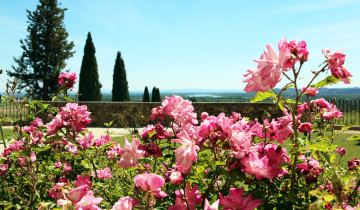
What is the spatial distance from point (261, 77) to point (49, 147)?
5.13 feet

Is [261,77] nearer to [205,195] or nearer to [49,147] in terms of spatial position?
[205,195]

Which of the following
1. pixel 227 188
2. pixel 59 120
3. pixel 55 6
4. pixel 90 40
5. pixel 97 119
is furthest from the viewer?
pixel 55 6

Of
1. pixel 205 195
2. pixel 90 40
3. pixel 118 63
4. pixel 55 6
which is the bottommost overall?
pixel 205 195

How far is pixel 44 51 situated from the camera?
26.6 meters

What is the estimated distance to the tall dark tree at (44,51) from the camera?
26203mm

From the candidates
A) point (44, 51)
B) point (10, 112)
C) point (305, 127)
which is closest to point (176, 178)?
point (305, 127)

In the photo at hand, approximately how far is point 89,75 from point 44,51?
7.98 metres

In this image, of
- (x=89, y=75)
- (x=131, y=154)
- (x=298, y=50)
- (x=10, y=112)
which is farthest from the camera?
(x=89, y=75)

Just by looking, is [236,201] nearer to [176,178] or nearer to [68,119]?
[176,178]

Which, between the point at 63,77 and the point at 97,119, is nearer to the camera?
the point at 63,77

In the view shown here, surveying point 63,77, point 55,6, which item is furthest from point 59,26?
point 63,77

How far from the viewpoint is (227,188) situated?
1120 mm

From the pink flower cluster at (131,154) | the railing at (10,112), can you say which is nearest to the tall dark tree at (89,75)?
the railing at (10,112)

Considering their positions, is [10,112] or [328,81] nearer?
[328,81]
